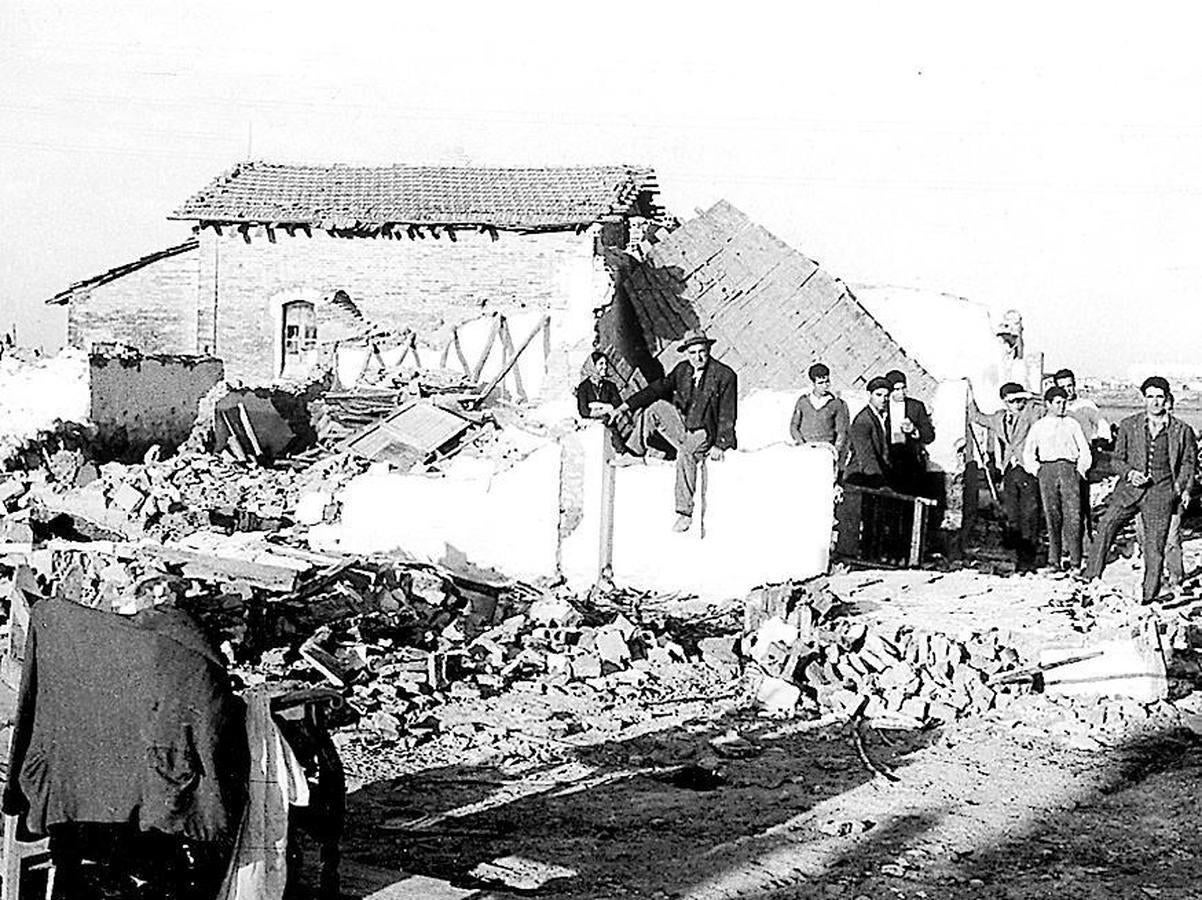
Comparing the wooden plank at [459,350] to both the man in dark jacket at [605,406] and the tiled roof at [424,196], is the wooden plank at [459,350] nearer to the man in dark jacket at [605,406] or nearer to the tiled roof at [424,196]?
the tiled roof at [424,196]

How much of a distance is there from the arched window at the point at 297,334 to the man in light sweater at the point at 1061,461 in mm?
23330

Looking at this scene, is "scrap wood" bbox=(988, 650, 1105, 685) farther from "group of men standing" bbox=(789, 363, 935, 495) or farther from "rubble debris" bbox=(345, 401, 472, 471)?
"rubble debris" bbox=(345, 401, 472, 471)

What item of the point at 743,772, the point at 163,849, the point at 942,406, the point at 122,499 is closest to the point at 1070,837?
the point at 743,772

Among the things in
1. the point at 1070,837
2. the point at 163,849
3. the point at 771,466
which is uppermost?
the point at 771,466

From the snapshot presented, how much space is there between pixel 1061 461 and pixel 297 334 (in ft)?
79.9

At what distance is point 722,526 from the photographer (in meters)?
12.3

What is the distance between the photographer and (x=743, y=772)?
842cm

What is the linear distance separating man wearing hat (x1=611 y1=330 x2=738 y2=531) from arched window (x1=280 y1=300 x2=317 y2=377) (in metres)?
22.1

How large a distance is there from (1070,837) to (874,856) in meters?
1.14

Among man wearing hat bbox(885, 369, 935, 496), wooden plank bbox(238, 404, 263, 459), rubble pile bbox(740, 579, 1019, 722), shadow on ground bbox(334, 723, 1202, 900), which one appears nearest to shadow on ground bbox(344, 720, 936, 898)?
shadow on ground bbox(334, 723, 1202, 900)

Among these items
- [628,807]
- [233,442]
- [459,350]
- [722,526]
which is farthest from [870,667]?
[459,350]

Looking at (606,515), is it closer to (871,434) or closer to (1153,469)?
(871,434)

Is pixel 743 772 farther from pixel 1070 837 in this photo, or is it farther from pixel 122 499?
pixel 122 499

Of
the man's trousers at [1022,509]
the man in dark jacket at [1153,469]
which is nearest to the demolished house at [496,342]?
the man in dark jacket at [1153,469]
